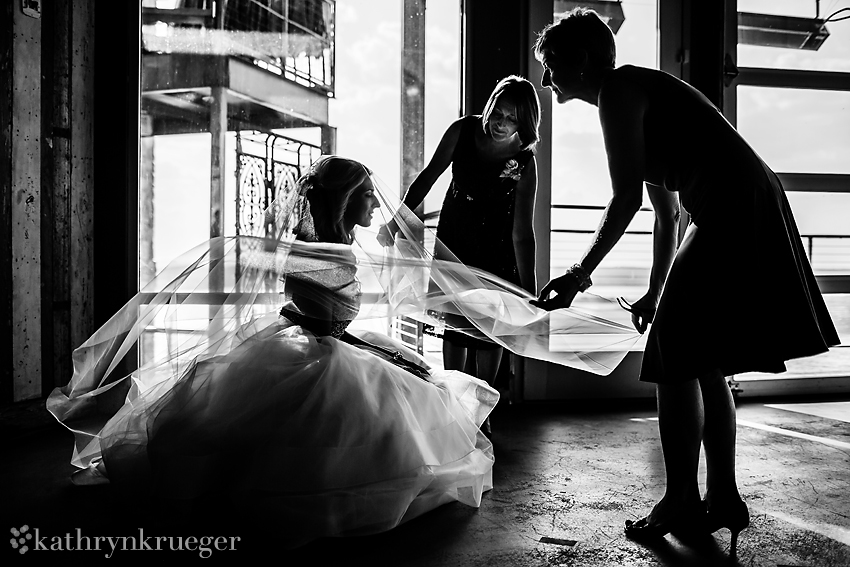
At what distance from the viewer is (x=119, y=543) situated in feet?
5.26

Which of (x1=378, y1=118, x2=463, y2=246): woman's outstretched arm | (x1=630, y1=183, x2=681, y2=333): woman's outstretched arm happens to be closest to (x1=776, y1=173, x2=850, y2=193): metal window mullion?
(x1=378, y1=118, x2=463, y2=246): woman's outstretched arm

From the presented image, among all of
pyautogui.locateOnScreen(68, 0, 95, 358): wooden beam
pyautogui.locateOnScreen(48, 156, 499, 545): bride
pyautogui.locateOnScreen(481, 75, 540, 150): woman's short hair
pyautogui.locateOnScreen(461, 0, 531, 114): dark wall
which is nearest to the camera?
pyautogui.locateOnScreen(48, 156, 499, 545): bride

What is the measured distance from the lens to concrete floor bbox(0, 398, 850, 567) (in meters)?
1.55

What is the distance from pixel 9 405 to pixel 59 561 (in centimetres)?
162

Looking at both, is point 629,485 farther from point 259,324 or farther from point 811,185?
point 811,185

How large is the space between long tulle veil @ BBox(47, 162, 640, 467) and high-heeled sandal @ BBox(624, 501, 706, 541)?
47 cm

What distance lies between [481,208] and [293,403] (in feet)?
4.70

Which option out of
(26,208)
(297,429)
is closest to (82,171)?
(26,208)

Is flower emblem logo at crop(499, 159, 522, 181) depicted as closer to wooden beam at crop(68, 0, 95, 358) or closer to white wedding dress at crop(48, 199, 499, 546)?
white wedding dress at crop(48, 199, 499, 546)

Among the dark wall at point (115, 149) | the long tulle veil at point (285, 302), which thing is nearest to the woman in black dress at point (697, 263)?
the long tulle veil at point (285, 302)

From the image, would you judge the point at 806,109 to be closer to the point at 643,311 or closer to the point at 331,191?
the point at 643,311

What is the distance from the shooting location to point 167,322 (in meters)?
1.84

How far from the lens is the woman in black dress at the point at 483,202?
277 centimetres

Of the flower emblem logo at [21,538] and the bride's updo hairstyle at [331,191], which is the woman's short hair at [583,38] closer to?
the bride's updo hairstyle at [331,191]
